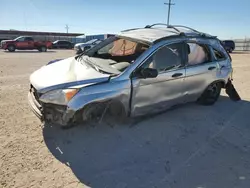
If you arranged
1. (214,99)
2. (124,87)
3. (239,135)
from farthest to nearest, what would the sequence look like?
(214,99) → (239,135) → (124,87)

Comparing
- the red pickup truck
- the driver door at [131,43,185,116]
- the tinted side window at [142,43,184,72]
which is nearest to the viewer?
the driver door at [131,43,185,116]

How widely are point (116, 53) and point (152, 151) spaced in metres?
2.59

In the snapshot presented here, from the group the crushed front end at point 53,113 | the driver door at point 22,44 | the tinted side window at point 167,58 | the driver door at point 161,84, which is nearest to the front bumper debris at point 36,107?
the crushed front end at point 53,113

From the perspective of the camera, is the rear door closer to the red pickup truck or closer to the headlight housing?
the headlight housing

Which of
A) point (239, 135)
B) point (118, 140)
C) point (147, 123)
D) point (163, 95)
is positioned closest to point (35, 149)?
point (118, 140)

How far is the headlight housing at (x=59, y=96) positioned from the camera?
142 inches

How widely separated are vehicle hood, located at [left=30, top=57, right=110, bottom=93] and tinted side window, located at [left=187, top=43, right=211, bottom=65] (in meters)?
2.05

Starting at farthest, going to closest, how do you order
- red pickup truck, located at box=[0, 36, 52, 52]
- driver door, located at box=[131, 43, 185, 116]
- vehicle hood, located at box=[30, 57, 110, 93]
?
red pickup truck, located at box=[0, 36, 52, 52] → driver door, located at box=[131, 43, 185, 116] → vehicle hood, located at box=[30, 57, 110, 93]

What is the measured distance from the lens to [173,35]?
486 cm

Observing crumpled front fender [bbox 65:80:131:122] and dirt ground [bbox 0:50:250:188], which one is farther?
crumpled front fender [bbox 65:80:131:122]

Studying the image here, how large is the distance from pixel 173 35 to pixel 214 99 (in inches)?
87.0

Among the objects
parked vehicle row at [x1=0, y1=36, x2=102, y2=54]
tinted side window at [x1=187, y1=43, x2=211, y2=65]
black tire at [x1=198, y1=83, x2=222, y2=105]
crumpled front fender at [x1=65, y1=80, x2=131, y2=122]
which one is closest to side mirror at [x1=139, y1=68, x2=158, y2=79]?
crumpled front fender at [x1=65, y1=80, x2=131, y2=122]

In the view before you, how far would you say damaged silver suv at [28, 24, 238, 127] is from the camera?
374 cm

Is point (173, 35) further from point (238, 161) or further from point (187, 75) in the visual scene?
point (238, 161)
